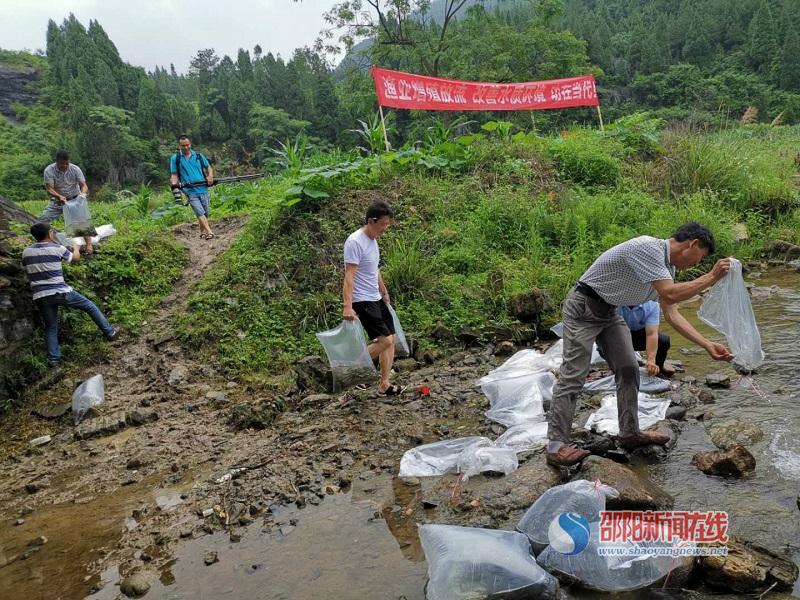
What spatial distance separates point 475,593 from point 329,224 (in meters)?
5.68

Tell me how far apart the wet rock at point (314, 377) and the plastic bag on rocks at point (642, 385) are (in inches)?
90.9

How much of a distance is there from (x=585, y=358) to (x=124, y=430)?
12.8ft

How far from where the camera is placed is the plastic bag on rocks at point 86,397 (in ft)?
16.4

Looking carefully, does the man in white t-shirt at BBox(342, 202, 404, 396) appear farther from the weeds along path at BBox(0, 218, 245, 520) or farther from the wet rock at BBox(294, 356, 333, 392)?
the weeds along path at BBox(0, 218, 245, 520)

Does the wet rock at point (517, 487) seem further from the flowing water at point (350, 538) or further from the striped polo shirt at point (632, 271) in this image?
the striped polo shirt at point (632, 271)

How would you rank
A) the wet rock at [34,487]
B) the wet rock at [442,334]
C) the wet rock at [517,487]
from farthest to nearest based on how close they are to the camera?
the wet rock at [442,334]
the wet rock at [34,487]
the wet rock at [517,487]

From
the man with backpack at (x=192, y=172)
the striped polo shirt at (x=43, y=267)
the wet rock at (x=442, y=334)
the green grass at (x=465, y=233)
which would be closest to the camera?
the striped polo shirt at (x=43, y=267)

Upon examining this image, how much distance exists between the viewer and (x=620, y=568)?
2268mm

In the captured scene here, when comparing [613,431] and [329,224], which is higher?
[329,224]

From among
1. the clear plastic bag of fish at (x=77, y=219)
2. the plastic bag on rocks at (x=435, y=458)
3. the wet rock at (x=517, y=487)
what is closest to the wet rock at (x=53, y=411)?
the clear plastic bag of fish at (x=77, y=219)

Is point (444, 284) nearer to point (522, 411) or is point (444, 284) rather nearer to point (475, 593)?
point (522, 411)

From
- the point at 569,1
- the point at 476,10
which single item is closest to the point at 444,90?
the point at 476,10

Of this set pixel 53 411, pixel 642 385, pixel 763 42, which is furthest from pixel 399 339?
pixel 763 42

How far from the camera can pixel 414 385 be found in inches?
193
